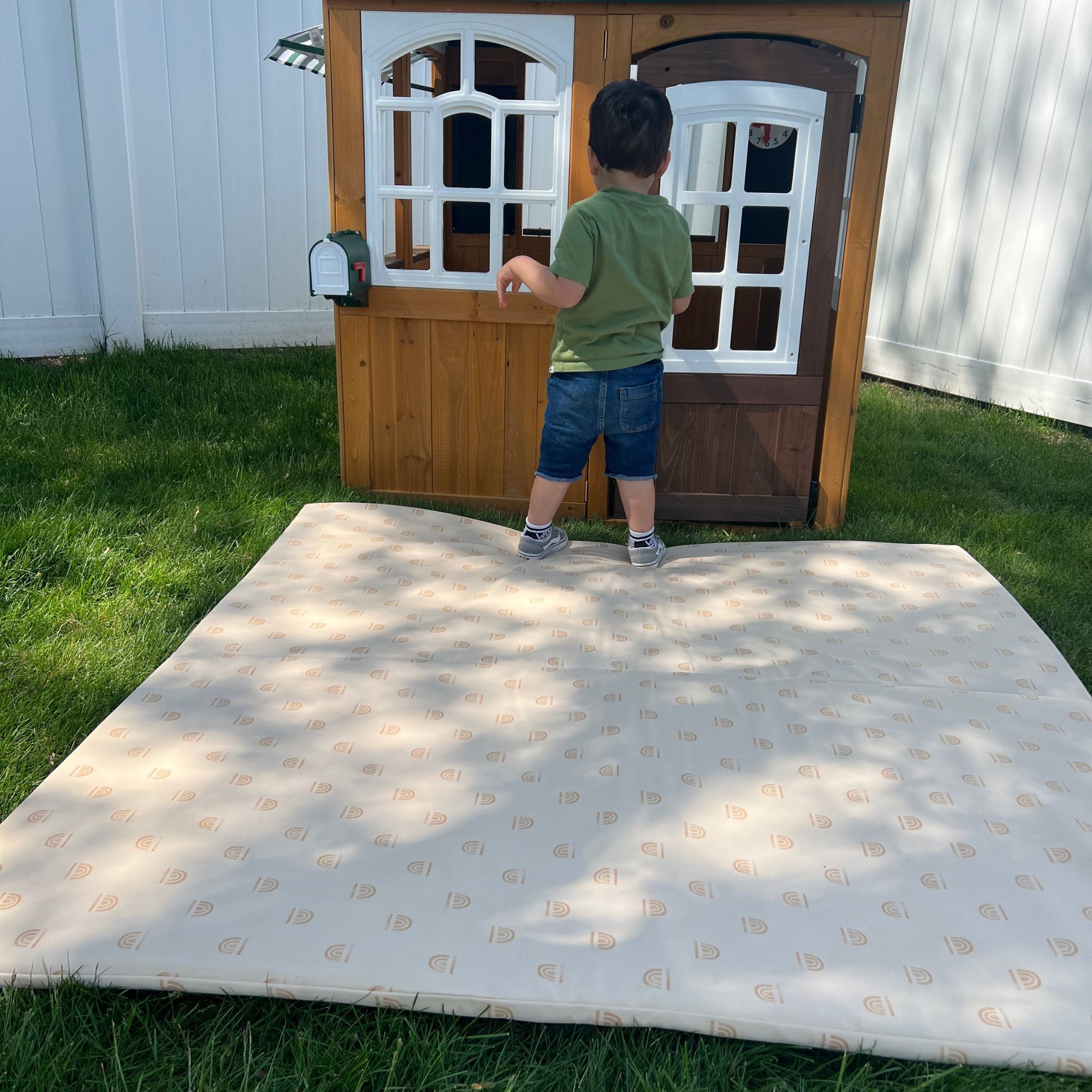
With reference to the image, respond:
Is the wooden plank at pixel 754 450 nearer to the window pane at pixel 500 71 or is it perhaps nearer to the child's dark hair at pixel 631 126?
the child's dark hair at pixel 631 126

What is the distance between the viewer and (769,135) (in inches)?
193

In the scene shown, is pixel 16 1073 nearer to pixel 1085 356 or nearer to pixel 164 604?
pixel 164 604

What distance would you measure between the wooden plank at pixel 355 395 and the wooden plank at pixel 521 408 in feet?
1.93

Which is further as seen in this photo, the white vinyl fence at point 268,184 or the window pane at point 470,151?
the white vinyl fence at point 268,184

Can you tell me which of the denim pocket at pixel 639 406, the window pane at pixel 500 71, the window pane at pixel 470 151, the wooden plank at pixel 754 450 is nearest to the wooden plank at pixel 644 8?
the window pane at pixel 500 71

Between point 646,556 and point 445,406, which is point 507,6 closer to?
point 445,406

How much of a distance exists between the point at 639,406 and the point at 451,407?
3.08 ft

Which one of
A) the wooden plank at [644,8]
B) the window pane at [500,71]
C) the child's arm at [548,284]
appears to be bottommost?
the child's arm at [548,284]

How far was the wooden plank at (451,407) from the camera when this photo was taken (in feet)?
13.5

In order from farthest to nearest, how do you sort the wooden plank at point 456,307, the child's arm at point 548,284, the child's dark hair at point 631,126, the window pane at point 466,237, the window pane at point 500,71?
the window pane at point 466,237, the window pane at point 500,71, the wooden plank at point 456,307, the child's arm at point 548,284, the child's dark hair at point 631,126

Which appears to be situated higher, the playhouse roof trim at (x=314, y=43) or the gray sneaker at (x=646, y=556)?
the playhouse roof trim at (x=314, y=43)

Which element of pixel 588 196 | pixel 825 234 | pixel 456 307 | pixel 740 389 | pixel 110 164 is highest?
pixel 110 164

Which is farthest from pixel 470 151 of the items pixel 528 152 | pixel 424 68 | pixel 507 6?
pixel 507 6

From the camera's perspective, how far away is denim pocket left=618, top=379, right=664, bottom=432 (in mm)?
3645
